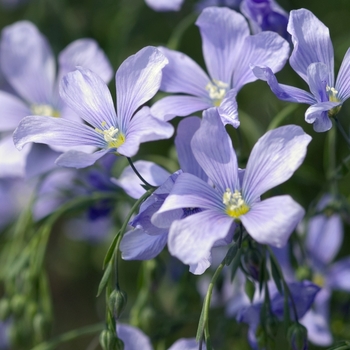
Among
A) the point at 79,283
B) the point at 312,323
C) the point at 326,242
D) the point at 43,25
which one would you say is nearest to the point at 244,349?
the point at 312,323

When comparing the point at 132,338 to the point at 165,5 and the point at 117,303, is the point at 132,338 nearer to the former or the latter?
the point at 117,303

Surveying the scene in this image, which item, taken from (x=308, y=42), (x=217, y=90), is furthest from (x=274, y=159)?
(x=217, y=90)

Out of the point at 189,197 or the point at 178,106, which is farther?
the point at 178,106

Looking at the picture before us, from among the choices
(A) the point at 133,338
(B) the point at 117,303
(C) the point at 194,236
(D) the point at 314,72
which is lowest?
(A) the point at 133,338

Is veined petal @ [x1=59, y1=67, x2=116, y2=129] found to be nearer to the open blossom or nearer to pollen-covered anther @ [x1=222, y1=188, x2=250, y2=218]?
the open blossom

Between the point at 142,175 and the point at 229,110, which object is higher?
the point at 229,110

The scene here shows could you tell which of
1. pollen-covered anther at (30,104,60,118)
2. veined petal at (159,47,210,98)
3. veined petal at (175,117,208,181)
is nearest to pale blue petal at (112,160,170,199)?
veined petal at (175,117,208,181)
